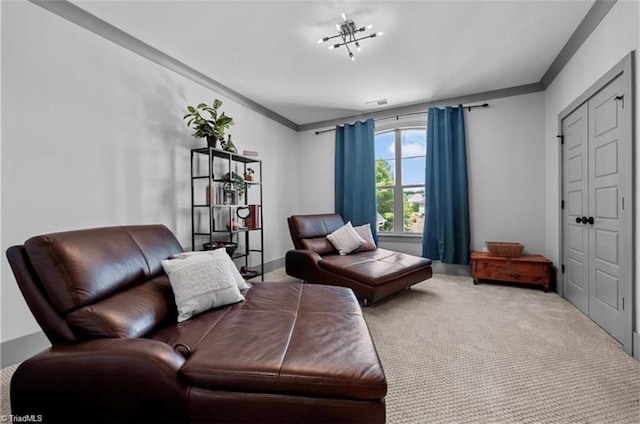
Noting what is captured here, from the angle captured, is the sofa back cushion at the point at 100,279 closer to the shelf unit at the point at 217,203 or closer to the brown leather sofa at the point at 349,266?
the shelf unit at the point at 217,203

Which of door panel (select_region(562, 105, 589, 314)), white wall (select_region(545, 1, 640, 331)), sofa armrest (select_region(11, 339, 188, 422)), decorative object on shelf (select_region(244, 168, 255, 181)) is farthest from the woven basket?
sofa armrest (select_region(11, 339, 188, 422))

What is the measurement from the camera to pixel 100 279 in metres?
1.30

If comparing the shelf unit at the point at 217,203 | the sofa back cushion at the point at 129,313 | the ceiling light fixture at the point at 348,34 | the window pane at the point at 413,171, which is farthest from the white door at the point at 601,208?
the shelf unit at the point at 217,203

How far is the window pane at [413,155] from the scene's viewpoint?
14.3ft

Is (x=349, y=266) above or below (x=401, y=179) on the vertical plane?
below

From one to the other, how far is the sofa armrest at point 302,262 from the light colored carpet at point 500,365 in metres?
0.79

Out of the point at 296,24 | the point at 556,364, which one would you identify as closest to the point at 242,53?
the point at 296,24

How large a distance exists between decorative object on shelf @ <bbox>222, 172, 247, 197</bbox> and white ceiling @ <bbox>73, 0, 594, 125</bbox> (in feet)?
3.74

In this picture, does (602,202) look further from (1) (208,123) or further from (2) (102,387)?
(1) (208,123)

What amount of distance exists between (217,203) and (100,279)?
196cm

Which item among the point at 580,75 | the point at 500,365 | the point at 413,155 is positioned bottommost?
the point at 500,365

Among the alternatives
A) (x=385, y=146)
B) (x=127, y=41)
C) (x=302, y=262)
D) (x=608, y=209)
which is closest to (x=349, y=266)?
(x=302, y=262)

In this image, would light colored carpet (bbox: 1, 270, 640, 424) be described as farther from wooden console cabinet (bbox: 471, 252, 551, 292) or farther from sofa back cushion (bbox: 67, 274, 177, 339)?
sofa back cushion (bbox: 67, 274, 177, 339)

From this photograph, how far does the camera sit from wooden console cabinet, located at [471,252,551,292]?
318 centimetres
